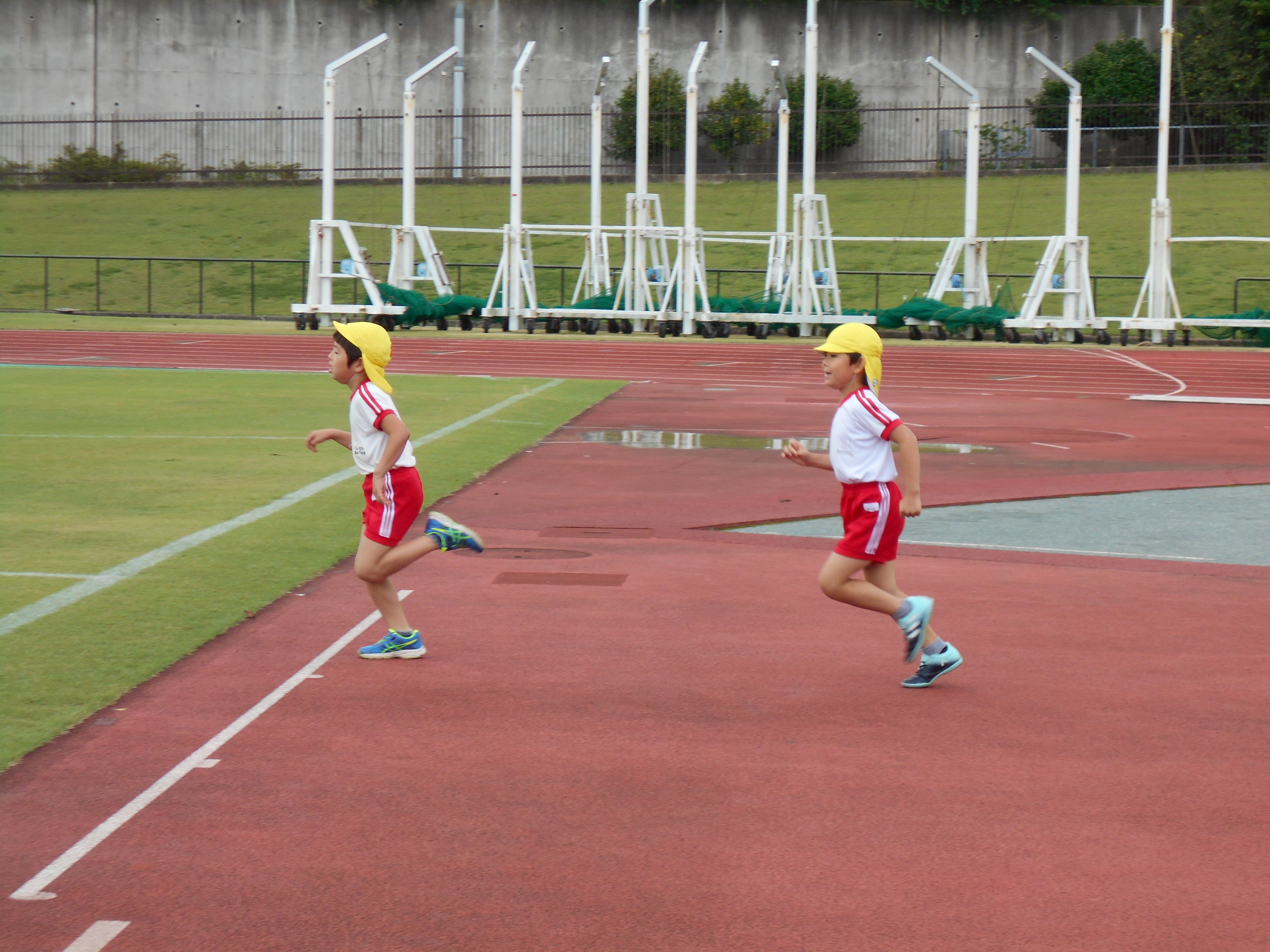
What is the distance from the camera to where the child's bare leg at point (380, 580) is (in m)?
7.09

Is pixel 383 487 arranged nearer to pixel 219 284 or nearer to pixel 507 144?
pixel 219 284

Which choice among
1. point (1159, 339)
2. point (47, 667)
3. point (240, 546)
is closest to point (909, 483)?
point (47, 667)

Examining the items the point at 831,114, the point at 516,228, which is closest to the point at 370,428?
the point at 516,228

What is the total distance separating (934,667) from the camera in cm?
679

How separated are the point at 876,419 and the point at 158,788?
318 cm

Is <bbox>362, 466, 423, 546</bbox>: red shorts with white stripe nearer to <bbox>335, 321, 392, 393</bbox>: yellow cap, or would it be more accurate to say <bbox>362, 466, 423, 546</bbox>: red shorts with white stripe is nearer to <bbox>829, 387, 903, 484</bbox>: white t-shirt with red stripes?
<bbox>335, 321, 392, 393</bbox>: yellow cap

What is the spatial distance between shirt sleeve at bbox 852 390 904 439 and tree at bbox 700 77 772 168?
46013 millimetres

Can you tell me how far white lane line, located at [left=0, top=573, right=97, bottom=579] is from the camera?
28.5 feet

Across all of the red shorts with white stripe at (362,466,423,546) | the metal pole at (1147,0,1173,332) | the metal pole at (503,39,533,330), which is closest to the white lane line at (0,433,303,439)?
the red shorts with white stripe at (362,466,423,546)

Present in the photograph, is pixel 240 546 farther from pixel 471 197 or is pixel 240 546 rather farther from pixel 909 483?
pixel 471 197

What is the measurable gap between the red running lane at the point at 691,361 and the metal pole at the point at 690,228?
187cm

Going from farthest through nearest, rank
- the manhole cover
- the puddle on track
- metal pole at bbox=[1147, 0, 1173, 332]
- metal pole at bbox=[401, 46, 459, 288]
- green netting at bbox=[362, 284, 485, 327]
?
metal pole at bbox=[401, 46, 459, 288] → green netting at bbox=[362, 284, 485, 327] → metal pole at bbox=[1147, 0, 1173, 332] → the puddle on track → the manhole cover

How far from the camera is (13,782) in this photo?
527cm

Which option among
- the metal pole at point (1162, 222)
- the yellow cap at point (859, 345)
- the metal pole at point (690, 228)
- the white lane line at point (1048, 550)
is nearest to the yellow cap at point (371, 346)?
the yellow cap at point (859, 345)
